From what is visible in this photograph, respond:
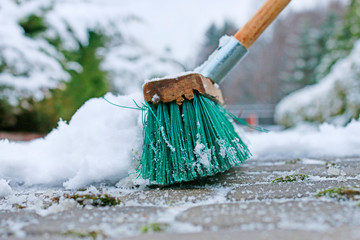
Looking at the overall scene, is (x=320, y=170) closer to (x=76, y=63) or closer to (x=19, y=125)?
(x=76, y=63)

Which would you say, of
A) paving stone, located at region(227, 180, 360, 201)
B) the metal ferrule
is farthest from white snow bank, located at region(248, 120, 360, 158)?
paving stone, located at region(227, 180, 360, 201)

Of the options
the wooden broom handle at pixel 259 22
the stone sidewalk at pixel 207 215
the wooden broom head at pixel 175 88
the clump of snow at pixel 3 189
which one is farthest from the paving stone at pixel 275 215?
the wooden broom handle at pixel 259 22

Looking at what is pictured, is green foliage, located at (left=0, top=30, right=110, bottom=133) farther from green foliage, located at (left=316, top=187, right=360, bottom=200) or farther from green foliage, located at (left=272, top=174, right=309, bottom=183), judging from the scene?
green foliage, located at (left=316, top=187, right=360, bottom=200)

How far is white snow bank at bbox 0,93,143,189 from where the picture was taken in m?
1.18

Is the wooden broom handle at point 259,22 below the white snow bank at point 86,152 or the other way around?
the other way around

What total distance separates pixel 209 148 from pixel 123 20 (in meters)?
4.98

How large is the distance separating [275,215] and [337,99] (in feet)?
13.3

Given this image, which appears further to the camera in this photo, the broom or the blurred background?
the blurred background

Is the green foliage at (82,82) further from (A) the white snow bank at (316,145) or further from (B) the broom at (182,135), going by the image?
(B) the broom at (182,135)

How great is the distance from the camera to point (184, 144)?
107 cm

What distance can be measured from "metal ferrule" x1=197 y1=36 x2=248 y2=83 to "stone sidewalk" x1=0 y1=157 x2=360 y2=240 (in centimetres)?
51

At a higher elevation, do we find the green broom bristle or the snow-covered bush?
the snow-covered bush

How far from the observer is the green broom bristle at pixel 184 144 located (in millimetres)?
1045

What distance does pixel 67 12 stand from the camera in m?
4.64
